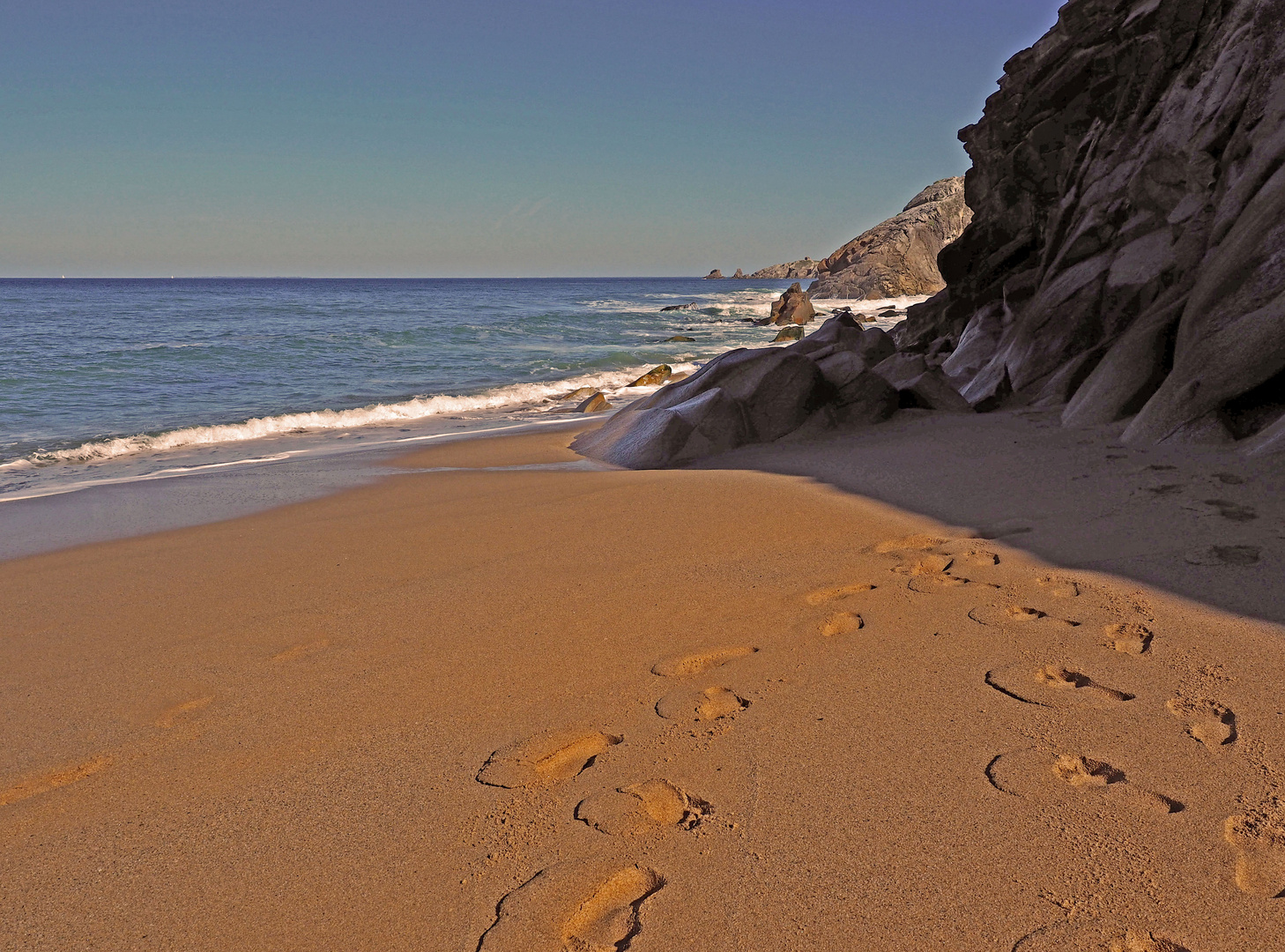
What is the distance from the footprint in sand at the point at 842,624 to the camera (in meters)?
3.25

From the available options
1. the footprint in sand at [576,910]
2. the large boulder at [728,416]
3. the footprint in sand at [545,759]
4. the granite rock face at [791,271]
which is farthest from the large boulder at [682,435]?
the granite rock face at [791,271]

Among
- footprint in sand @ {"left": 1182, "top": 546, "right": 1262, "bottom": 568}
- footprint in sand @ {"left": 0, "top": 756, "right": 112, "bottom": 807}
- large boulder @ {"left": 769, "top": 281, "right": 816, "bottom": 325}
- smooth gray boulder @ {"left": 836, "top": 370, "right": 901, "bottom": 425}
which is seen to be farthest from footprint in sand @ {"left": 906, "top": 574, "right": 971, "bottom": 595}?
large boulder @ {"left": 769, "top": 281, "right": 816, "bottom": 325}

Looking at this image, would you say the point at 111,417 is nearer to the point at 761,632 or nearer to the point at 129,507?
the point at 129,507

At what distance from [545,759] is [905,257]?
56.3 meters

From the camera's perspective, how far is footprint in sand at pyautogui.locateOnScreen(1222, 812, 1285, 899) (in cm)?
178

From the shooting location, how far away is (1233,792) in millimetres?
2086

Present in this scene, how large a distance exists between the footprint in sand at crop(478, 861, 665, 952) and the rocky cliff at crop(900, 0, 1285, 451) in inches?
179

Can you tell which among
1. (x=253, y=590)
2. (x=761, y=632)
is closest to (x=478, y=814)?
(x=761, y=632)

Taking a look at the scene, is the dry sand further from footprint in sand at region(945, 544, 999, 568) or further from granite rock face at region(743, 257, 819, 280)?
granite rock face at region(743, 257, 819, 280)

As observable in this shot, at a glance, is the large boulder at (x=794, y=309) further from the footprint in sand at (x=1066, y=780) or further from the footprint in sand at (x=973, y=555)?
the footprint in sand at (x=1066, y=780)

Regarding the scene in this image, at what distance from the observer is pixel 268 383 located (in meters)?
15.9

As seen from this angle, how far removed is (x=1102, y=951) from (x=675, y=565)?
8.76 feet

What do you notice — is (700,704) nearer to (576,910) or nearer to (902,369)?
(576,910)

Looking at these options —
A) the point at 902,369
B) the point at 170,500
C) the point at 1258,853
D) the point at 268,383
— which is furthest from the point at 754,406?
the point at 268,383
